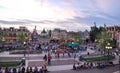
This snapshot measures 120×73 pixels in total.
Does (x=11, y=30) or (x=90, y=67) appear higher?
(x=11, y=30)

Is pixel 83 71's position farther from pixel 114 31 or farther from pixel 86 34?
pixel 86 34

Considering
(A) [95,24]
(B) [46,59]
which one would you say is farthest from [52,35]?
(B) [46,59]

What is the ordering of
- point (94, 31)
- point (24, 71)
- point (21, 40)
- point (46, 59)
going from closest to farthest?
point (24, 71) < point (46, 59) < point (21, 40) < point (94, 31)

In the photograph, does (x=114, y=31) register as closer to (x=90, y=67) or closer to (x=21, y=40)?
(x=21, y=40)

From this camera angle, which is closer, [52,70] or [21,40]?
[52,70]

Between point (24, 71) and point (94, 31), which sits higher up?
point (94, 31)

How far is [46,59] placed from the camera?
43.7 meters

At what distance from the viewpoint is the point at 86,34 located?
19262 cm

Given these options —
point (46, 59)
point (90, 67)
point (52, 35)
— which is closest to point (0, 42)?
point (46, 59)

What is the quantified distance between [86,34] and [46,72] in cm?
16081

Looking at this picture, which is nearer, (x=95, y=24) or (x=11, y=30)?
(x=95, y=24)

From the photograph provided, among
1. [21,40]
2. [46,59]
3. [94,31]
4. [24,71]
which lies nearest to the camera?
[24,71]

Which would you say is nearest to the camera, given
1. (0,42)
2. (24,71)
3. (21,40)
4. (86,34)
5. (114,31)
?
(24,71)

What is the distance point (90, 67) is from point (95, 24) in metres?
111
